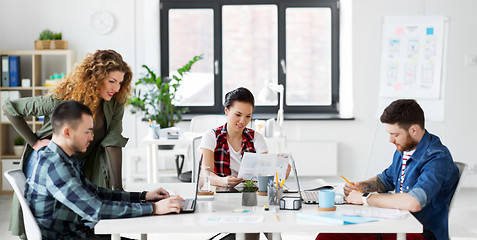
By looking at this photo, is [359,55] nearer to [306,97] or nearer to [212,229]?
[306,97]

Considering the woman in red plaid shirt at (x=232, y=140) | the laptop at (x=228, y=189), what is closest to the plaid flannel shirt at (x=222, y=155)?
the woman in red plaid shirt at (x=232, y=140)

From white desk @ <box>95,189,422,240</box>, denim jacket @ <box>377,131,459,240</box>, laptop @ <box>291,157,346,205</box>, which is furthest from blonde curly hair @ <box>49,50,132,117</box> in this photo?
denim jacket @ <box>377,131,459,240</box>

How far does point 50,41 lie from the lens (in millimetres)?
6289

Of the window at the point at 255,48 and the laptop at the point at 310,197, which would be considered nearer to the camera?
the laptop at the point at 310,197

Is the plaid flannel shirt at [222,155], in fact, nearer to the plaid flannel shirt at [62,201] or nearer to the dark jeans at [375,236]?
the dark jeans at [375,236]

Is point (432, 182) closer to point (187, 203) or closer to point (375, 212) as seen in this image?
point (375, 212)

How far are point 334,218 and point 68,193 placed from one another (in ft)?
3.31

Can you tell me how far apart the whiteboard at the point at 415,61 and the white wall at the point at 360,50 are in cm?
32

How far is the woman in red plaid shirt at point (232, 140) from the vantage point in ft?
10.8

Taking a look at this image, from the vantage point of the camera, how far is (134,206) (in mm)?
2369

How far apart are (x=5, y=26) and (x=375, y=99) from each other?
13.1 ft

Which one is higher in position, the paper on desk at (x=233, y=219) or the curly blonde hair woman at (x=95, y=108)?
the curly blonde hair woman at (x=95, y=108)

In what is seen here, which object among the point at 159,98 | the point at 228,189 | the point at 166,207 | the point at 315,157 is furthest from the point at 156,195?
the point at 315,157

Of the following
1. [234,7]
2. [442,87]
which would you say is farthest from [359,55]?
[234,7]
